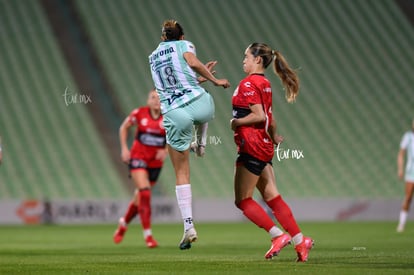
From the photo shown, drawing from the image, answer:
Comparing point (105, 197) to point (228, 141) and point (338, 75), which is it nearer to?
point (228, 141)

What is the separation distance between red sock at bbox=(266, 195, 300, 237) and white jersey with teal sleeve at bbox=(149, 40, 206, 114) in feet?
3.86

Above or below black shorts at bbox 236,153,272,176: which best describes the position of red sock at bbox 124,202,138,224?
below

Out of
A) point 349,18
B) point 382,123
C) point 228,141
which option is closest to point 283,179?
point 228,141

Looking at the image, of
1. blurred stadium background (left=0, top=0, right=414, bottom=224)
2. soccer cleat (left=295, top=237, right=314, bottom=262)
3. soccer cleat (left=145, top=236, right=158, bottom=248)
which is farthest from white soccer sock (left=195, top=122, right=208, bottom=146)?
blurred stadium background (left=0, top=0, right=414, bottom=224)

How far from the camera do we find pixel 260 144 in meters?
7.77

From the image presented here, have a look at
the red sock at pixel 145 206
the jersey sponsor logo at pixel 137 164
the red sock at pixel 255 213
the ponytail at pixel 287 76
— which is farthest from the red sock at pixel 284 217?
the jersey sponsor logo at pixel 137 164

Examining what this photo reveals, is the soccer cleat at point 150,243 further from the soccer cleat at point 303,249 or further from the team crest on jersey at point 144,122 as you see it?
the soccer cleat at point 303,249

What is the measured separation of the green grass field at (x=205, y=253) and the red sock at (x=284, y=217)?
0.90 ft

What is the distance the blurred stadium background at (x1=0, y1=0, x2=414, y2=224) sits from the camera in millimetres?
20109

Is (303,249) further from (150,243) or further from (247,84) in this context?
(150,243)

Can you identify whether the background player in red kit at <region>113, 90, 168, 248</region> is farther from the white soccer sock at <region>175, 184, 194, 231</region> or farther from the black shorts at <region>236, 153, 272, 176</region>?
the black shorts at <region>236, 153, 272, 176</region>

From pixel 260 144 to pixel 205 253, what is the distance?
205 centimetres

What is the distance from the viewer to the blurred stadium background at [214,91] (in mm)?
20109

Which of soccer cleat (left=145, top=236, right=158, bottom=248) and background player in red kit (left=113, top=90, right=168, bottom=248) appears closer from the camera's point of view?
soccer cleat (left=145, top=236, right=158, bottom=248)
